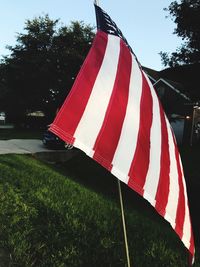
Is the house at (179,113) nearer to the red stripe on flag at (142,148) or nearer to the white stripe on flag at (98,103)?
the red stripe on flag at (142,148)

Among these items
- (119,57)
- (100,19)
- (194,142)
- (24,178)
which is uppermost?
(100,19)

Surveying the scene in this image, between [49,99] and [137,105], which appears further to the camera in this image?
[49,99]

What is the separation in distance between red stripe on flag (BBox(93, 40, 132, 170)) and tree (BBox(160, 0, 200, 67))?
16071 millimetres

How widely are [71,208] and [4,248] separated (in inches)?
85.0

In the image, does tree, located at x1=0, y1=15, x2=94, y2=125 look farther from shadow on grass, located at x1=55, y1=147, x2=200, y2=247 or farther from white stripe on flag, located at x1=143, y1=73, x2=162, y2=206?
white stripe on flag, located at x1=143, y1=73, x2=162, y2=206

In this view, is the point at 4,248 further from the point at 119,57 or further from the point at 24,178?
the point at 24,178

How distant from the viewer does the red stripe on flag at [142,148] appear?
8.18ft

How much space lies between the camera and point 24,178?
32.1ft

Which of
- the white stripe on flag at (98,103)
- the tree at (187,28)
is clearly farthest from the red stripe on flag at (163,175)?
the tree at (187,28)

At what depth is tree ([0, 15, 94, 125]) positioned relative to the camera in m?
41.6

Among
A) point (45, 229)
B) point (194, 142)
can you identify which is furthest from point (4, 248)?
point (194, 142)

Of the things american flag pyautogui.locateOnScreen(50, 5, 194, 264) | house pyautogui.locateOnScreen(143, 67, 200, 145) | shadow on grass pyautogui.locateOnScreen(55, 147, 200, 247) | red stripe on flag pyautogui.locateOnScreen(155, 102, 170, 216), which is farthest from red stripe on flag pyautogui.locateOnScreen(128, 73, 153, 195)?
house pyautogui.locateOnScreen(143, 67, 200, 145)

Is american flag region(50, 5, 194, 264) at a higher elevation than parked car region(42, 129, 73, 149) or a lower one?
higher

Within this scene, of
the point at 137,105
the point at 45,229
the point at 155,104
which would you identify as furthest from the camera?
the point at 45,229
